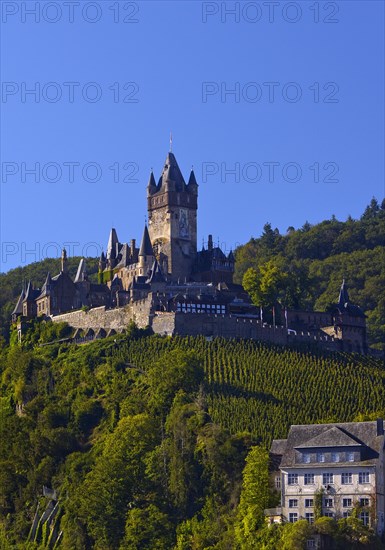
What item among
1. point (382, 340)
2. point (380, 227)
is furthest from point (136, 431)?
point (380, 227)

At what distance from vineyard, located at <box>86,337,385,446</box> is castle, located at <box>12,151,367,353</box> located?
2.32 m

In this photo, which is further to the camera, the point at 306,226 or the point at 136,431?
the point at 306,226

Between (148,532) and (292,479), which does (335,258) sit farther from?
(292,479)

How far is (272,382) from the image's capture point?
10456 cm

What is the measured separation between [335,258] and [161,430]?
76.2 meters

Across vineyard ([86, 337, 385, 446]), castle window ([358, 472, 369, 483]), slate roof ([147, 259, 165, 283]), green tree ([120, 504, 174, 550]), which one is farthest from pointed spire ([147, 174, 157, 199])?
castle window ([358, 472, 369, 483])

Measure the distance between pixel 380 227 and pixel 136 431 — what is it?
88.8 m

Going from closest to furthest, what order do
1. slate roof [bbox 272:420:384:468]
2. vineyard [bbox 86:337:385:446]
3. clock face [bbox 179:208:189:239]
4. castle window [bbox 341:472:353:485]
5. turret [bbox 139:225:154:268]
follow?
castle window [bbox 341:472:353:485] < slate roof [bbox 272:420:384:468] < vineyard [bbox 86:337:385:446] < turret [bbox 139:225:154:268] < clock face [bbox 179:208:189:239]

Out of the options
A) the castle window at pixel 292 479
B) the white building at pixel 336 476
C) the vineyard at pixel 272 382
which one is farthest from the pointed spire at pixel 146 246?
the castle window at pixel 292 479

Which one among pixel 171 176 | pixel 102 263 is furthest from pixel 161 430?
pixel 171 176

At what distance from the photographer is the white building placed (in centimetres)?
7950

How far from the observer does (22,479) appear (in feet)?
330

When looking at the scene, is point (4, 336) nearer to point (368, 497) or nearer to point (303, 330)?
point (303, 330)

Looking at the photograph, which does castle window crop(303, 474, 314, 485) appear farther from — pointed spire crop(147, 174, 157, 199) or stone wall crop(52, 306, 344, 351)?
pointed spire crop(147, 174, 157, 199)
